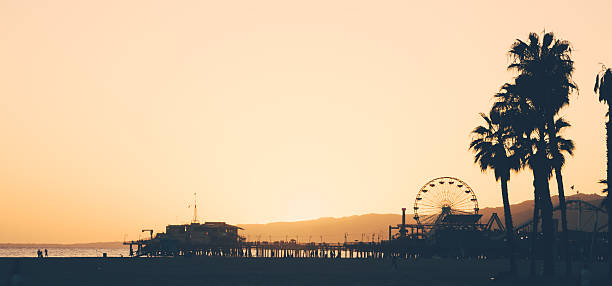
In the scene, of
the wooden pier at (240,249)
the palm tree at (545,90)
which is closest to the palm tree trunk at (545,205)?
the palm tree at (545,90)

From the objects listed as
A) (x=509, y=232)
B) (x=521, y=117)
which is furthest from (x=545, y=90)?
(x=509, y=232)

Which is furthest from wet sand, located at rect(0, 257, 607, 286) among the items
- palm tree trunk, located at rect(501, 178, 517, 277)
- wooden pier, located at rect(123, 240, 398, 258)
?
wooden pier, located at rect(123, 240, 398, 258)

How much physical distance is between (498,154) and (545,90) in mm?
7292

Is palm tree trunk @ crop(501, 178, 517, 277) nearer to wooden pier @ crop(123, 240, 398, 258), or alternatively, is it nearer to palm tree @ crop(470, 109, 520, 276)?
palm tree @ crop(470, 109, 520, 276)

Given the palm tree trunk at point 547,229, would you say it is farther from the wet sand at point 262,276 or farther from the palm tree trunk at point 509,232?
the palm tree trunk at point 509,232

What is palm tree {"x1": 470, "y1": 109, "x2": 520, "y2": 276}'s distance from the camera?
2048 inches

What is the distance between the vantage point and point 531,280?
48.3 m

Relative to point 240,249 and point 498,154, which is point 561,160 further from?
point 240,249

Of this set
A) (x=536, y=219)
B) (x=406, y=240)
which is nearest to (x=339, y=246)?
(x=406, y=240)

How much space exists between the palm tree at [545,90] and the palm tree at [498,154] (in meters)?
3.01

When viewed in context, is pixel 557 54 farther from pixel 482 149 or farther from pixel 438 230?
pixel 438 230

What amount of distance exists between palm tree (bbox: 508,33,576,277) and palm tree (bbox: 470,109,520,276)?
119 inches

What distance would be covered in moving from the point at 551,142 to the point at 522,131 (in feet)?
6.99

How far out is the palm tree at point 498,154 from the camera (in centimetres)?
5203
